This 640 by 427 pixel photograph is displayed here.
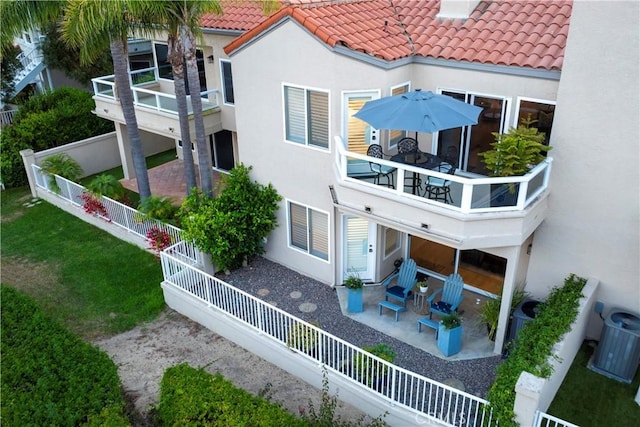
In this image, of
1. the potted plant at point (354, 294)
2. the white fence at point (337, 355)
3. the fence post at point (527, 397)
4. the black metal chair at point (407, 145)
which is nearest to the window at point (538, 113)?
the black metal chair at point (407, 145)

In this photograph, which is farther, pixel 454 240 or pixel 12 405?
pixel 454 240

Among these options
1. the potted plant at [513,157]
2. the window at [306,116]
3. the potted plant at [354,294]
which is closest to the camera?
the potted plant at [513,157]

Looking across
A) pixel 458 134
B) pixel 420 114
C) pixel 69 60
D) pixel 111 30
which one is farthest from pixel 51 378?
pixel 69 60

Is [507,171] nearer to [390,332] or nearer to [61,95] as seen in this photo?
[390,332]

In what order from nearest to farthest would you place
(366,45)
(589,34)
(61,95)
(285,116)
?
(589,34), (366,45), (285,116), (61,95)

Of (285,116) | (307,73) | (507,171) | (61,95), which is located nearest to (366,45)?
(307,73)

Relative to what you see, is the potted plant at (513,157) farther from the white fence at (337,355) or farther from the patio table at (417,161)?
the white fence at (337,355)

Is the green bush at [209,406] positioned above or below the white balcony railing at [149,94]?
below
